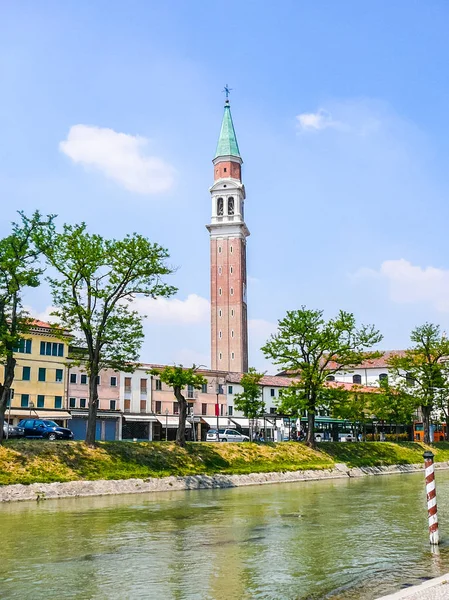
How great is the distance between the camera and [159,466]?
128 feet

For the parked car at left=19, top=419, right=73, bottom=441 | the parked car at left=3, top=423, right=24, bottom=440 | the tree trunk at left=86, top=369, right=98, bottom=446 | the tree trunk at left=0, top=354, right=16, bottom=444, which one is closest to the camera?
the tree trunk at left=0, top=354, right=16, bottom=444

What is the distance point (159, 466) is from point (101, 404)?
36.6 metres

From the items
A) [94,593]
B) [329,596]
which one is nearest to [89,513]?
→ [94,593]

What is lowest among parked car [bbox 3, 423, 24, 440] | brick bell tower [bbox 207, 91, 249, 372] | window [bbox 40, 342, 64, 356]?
parked car [bbox 3, 423, 24, 440]

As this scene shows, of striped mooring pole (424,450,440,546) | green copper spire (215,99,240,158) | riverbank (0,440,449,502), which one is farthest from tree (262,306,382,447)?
green copper spire (215,99,240,158)

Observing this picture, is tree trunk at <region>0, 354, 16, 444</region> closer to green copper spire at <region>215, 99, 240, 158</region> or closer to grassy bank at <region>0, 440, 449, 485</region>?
grassy bank at <region>0, 440, 449, 485</region>

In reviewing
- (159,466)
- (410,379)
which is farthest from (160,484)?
(410,379)

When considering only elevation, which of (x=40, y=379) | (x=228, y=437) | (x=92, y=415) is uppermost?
(x=40, y=379)

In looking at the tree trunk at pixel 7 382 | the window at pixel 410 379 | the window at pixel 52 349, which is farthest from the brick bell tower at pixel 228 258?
the tree trunk at pixel 7 382

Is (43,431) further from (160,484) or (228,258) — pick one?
(228,258)

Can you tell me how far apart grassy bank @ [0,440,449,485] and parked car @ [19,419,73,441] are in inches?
292

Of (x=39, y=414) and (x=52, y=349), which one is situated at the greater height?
(x=52, y=349)

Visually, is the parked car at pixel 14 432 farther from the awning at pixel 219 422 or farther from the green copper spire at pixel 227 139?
the green copper spire at pixel 227 139

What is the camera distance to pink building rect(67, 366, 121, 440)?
65.8 meters
